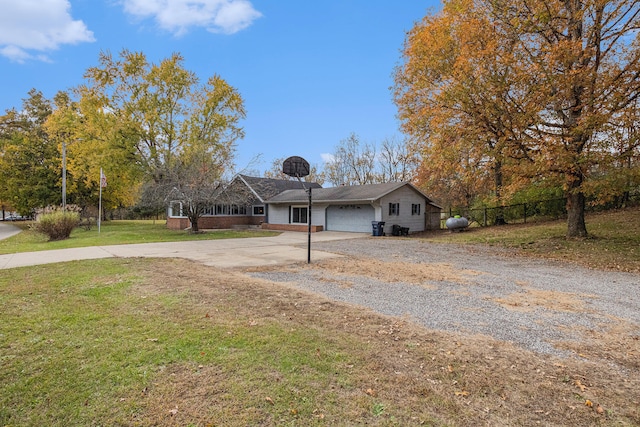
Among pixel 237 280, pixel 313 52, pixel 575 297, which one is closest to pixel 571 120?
pixel 575 297

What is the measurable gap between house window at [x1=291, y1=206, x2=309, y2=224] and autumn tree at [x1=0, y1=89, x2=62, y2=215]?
21384mm

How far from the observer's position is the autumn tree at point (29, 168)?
29.5 meters

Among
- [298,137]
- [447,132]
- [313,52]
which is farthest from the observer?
[298,137]

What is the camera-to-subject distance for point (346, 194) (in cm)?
2284

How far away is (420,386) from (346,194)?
791 inches

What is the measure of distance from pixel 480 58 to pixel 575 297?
9237 mm

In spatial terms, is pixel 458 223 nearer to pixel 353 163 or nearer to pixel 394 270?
pixel 394 270

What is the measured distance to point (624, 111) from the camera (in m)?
10.9

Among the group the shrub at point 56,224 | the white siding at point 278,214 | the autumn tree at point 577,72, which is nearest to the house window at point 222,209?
the white siding at point 278,214

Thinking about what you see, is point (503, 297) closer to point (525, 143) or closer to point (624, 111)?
point (525, 143)

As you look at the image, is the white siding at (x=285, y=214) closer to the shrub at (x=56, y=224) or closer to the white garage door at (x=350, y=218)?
the white garage door at (x=350, y=218)

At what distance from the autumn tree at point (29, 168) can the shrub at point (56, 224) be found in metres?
16.7

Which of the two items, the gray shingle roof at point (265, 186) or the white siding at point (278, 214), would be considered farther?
the gray shingle roof at point (265, 186)

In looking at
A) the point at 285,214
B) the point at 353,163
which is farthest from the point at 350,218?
the point at 353,163
